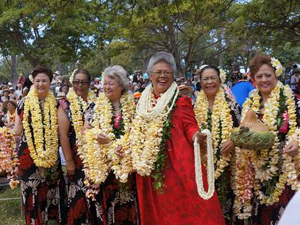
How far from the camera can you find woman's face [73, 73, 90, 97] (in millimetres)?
4637

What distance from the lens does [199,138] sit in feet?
10.9

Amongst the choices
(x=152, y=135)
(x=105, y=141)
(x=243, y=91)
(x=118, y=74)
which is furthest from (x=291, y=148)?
(x=243, y=91)

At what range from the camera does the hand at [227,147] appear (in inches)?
148

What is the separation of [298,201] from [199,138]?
2.17 m

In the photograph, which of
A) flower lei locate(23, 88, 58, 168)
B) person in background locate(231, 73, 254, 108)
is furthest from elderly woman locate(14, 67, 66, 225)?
person in background locate(231, 73, 254, 108)

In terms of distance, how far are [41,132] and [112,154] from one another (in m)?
1.10

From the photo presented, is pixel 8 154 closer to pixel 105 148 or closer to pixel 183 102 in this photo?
pixel 105 148

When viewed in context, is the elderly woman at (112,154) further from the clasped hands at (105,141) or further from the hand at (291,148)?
the hand at (291,148)

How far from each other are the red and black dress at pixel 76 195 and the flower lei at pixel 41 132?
0.70 feet

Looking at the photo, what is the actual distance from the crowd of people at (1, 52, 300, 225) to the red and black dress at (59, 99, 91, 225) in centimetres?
1

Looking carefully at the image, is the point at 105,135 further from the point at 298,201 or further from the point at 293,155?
the point at 298,201

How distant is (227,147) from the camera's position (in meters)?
3.76

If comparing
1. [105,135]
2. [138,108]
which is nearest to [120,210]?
[105,135]

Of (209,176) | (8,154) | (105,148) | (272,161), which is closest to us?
(209,176)
